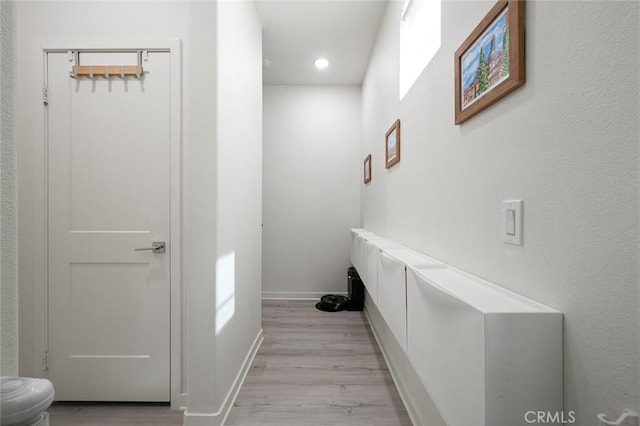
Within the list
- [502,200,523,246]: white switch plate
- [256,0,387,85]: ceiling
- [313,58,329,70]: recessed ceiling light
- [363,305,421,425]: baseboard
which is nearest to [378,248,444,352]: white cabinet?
[502,200,523,246]: white switch plate

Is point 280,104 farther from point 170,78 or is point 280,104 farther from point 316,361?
point 316,361

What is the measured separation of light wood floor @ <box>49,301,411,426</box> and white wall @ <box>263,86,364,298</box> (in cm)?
125

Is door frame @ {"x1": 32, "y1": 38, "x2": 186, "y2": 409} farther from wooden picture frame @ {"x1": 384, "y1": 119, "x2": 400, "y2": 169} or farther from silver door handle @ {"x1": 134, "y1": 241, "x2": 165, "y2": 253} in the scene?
wooden picture frame @ {"x1": 384, "y1": 119, "x2": 400, "y2": 169}

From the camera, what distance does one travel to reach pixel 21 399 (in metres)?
0.39

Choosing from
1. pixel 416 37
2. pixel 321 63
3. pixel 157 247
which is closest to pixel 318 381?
pixel 157 247

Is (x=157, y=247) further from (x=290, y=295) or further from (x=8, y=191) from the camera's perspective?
(x=290, y=295)

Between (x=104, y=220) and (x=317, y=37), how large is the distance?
247 cm

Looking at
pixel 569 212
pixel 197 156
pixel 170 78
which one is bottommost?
pixel 569 212

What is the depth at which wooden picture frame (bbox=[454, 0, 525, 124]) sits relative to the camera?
0.79 meters

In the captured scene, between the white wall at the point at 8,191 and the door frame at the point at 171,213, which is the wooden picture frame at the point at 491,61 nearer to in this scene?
the white wall at the point at 8,191

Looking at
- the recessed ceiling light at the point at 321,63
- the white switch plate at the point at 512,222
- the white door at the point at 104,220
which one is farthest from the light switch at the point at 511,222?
the recessed ceiling light at the point at 321,63

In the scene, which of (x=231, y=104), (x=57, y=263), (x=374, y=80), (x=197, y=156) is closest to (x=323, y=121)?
(x=374, y=80)

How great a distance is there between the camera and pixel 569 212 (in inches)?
25.3

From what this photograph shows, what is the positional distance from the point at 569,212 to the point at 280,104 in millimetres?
3861
